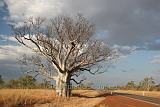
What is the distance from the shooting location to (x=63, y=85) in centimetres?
1698

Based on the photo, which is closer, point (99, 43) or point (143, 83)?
point (99, 43)

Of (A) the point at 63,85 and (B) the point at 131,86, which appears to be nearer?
(A) the point at 63,85

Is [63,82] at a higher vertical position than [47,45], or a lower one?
lower

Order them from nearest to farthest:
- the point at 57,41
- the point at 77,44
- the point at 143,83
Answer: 1. the point at 77,44
2. the point at 57,41
3. the point at 143,83

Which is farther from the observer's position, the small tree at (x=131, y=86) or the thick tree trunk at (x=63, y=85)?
the small tree at (x=131, y=86)

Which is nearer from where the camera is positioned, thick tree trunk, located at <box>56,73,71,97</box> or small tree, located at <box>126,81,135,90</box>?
thick tree trunk, located at <box>56,73,71,97</box>

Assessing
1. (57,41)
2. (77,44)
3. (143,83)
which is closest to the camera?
(77,44)

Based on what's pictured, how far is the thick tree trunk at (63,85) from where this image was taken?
16875 mm

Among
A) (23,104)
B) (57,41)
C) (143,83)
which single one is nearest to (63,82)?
(57,41)

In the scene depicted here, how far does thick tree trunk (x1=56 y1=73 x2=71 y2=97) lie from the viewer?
1688 centimetres

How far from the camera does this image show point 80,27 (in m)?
17.5

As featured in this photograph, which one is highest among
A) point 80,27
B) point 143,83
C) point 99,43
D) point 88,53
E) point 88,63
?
point 80,27

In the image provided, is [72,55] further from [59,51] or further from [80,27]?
[80,27]

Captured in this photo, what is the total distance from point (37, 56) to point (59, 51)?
3266mm
